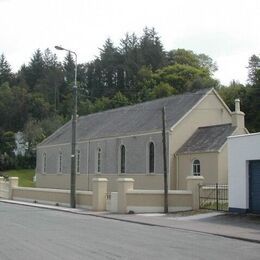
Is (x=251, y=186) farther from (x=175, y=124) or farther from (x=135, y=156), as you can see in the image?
(x=135, y=156)

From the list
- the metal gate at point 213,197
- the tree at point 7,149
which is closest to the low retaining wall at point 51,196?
the metal gate at point 213,197

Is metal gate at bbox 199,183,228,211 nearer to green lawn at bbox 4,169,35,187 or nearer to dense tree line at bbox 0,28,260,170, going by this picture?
dense tree line at bbox 0,28,260,170

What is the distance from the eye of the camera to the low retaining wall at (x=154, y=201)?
100 ft

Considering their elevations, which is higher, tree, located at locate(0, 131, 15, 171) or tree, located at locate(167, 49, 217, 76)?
tree, located at locate(167, 49, 217, 76)

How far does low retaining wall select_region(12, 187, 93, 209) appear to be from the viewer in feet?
115

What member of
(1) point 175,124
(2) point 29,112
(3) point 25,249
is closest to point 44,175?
(1) point 175,124

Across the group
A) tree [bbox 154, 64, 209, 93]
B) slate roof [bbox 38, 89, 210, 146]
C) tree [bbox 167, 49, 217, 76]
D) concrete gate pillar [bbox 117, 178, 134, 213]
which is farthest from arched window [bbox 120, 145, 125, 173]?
tree [bbox 167, 49, 217, 76]

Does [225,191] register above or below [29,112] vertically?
below

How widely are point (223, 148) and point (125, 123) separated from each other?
1493 centimetres

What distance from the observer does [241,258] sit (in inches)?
515

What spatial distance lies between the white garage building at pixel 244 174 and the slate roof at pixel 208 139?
43.2 ft

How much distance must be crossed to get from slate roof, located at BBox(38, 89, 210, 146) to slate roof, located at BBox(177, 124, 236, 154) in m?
2.11

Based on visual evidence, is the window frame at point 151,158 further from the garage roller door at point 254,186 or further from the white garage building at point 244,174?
the garage roller door at point 254,186

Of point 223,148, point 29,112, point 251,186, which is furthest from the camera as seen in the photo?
point 29,112
